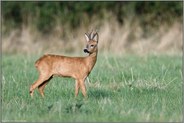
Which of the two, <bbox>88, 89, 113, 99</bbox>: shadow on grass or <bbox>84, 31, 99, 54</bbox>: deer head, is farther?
<bbox>88, 89, 113, 99</bbox>: shadow on grass

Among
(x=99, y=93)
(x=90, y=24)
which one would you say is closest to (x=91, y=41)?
(x=99, y=93)

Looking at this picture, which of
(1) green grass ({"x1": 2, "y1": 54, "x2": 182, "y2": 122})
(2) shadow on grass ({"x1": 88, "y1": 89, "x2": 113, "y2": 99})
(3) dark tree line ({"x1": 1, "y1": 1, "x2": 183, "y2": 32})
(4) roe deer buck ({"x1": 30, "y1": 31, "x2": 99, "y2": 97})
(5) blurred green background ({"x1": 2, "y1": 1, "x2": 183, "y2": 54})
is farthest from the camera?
(3) dark tree line ({"x1": 1, "y1": 1, "x2": 183, "y2": 32})

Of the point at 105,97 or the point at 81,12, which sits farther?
the point at 81,12

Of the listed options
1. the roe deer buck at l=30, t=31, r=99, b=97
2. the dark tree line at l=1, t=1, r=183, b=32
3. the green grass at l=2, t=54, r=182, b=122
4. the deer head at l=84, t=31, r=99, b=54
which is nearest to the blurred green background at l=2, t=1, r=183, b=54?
the dark tree line at l=1, t=1, r=183, b=32

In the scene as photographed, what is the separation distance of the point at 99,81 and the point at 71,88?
1023 millimetres

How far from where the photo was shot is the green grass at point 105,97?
7895 millimetres

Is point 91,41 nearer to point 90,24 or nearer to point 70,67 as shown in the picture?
point 70,67

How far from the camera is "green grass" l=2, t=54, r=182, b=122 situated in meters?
7.89

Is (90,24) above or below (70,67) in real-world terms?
above

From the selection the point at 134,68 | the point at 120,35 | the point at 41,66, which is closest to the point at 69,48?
the point at 120,35

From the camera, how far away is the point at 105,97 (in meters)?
9.42

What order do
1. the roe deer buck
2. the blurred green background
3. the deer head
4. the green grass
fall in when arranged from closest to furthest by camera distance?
the green grass, the deer head, the roe deer buck, the blurred green background

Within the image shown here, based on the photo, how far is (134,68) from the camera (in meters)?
14.1

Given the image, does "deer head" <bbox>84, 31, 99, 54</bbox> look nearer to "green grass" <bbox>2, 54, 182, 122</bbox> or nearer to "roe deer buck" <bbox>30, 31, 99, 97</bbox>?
"roe deer buck" <bbox>30, 31, 99, 97</bbox>
